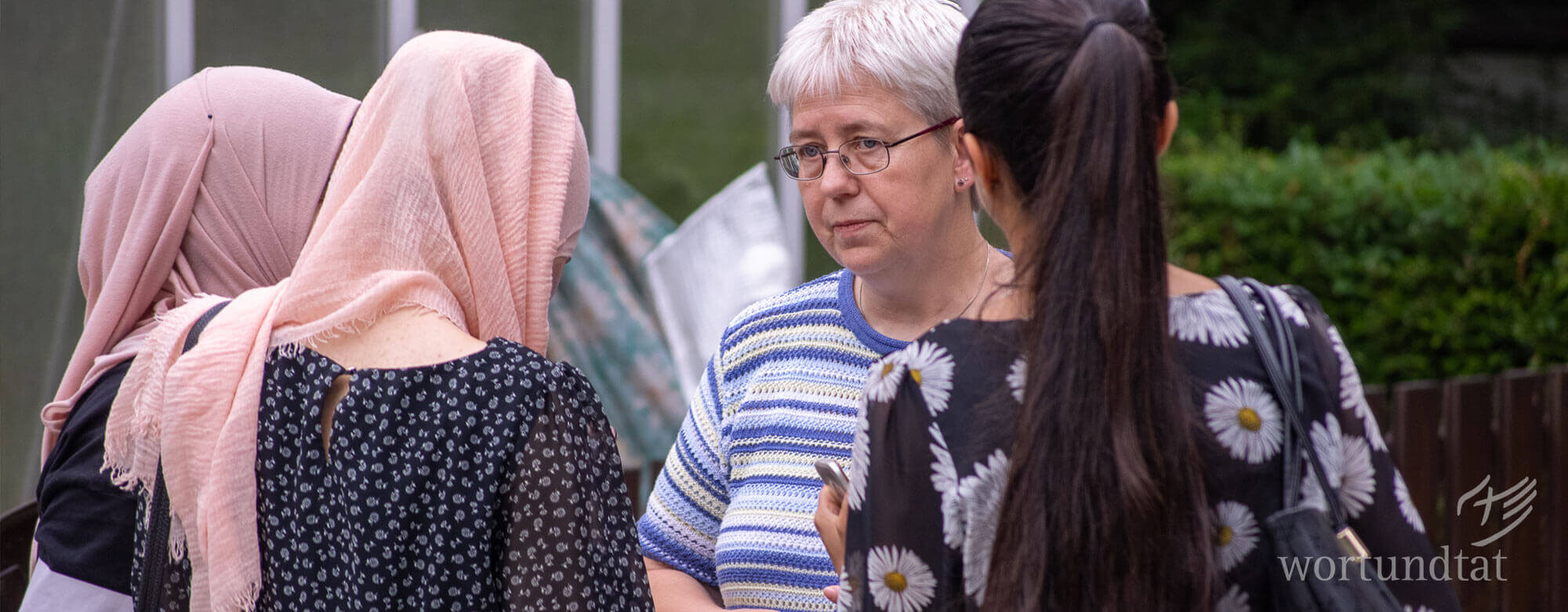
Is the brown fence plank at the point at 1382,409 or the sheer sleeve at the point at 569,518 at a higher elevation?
the sheer sleeve at the point at 569,518

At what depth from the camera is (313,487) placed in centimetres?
171

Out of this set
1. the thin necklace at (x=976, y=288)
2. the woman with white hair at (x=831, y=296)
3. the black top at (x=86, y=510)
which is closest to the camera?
the black top at (x=86, y=510)

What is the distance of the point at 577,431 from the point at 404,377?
228 millimetres

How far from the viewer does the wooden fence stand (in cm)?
449

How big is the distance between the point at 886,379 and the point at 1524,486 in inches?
167

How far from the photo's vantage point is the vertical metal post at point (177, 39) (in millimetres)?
3762

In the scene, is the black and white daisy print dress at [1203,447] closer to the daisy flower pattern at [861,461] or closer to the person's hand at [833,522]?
the daisy flower pattern at [861,461]

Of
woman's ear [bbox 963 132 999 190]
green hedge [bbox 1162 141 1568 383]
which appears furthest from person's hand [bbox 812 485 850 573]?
green hedge [bbox 1162 141 1568 383]

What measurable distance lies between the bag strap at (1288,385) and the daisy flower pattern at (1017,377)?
8.6 inches

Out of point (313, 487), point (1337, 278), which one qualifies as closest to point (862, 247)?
point (313, 487)

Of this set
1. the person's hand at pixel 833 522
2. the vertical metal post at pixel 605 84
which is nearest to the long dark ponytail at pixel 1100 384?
the person's hand at pixel 833 522

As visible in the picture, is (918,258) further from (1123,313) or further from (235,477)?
(235,477)

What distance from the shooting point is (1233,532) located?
4.40ft

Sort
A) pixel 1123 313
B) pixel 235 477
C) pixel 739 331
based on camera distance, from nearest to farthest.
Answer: pixel 1123 313 → pixel 235 477 → pixel 739 331
